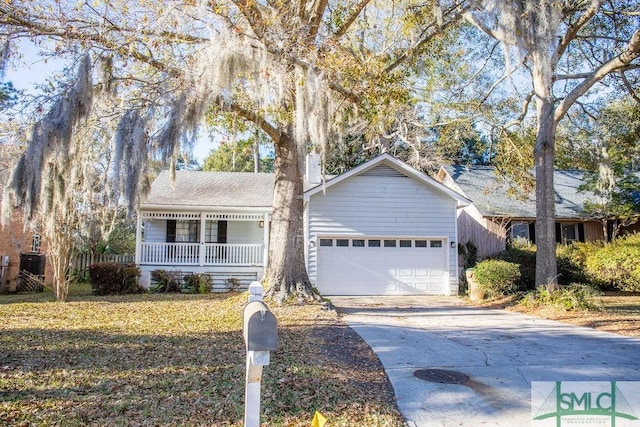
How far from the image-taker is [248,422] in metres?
2.62

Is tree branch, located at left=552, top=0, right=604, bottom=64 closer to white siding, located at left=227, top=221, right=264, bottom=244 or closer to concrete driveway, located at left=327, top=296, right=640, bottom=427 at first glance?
concrete driveway, located at left=327, top=296, right=640, bottom=427

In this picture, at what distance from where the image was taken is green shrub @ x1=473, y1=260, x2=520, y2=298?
1274 centimetres

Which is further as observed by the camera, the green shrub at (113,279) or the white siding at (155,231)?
the white siding at (155,231)

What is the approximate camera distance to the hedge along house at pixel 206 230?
15656 mm

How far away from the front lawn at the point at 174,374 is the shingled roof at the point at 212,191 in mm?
7925

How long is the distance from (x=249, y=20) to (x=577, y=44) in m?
10.8

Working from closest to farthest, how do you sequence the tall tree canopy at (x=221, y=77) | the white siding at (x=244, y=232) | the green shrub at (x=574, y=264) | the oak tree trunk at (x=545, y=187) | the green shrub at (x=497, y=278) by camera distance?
the tall tree canopy at (x=221, y=77), the oak tree trunk at (x=545, y=187), the green shrub at (x=497, y=278), the green shrub at (x=574, y=264), the white siding at (x=244, y=232)

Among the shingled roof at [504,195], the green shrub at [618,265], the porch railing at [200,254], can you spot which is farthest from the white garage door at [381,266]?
the green shrub at [618,265]

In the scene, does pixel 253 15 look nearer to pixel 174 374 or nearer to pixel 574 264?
pixel 174 374

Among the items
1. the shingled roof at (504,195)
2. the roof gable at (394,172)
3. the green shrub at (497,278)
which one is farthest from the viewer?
the shingled roof at (504,195)

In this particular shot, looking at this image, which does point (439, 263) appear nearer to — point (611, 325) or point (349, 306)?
point (349, 306)

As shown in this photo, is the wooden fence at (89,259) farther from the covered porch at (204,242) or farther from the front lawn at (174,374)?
the front lawn at (174,374)

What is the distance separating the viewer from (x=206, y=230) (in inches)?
688

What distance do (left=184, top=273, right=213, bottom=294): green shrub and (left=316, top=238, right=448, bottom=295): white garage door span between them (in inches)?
147
